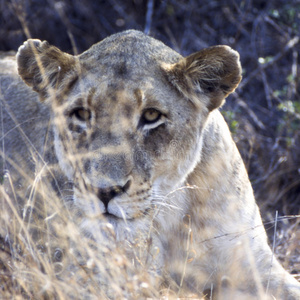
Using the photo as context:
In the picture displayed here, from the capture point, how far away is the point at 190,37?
690cm

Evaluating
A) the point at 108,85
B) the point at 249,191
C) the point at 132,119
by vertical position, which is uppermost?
the point at 108,85

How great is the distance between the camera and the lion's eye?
3146 mm

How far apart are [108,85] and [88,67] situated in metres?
0.29

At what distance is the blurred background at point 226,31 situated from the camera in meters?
6.02

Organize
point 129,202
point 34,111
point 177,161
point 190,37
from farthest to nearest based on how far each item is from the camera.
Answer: point 190,37
point 34,111
point 177,161
point 129,202

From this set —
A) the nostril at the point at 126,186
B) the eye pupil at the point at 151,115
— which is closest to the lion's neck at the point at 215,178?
the eye pupil at the point at 151,115

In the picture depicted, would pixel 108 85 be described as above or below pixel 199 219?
above

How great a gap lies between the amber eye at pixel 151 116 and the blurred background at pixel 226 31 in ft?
8.44

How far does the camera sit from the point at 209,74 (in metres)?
3.35

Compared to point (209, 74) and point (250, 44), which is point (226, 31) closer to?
point (250, 44)

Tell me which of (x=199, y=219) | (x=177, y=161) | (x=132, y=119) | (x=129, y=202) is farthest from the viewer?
(x=199, y=219)

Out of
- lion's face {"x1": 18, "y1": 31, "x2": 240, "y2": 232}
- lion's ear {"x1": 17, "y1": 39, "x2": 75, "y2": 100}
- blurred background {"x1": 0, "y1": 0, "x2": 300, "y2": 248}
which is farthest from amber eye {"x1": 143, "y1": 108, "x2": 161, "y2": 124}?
blurred background {"x1": 0, "y1": 0, "x2": 300, "y2": 248}

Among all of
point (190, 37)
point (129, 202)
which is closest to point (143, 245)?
point (129, 202)

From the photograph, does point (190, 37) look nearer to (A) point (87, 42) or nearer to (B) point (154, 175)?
(A) point (87, 42)
